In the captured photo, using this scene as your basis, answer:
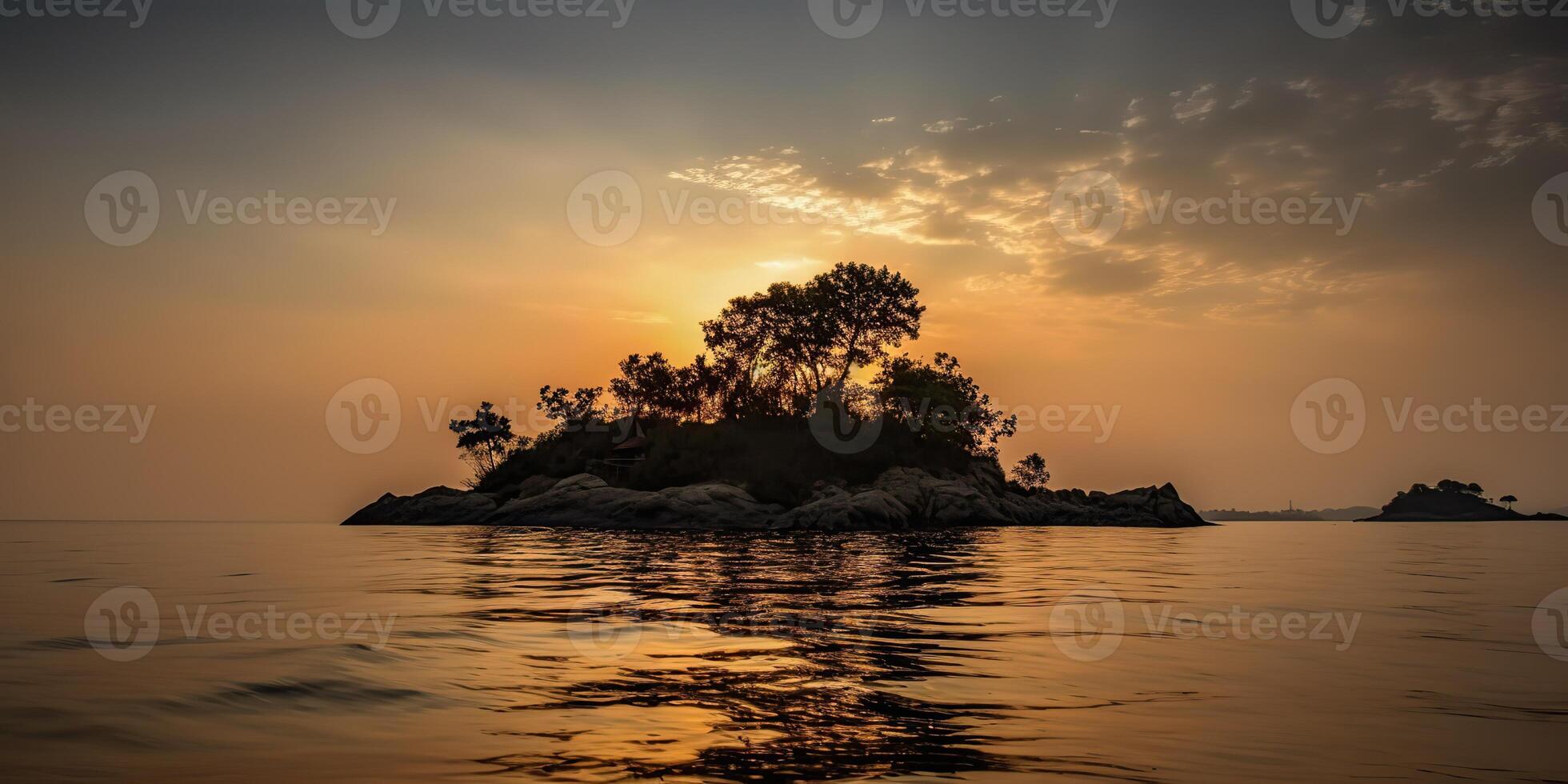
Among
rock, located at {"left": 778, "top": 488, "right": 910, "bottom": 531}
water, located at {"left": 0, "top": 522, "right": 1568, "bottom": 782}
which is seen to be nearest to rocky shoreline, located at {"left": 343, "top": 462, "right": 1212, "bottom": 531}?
rock, located at {"left": 778, "top": 488, "right": 910, "bottom": 531}

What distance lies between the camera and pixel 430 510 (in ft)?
268

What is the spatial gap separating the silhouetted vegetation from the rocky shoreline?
370 centimetres

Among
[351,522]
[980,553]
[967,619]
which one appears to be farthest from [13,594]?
[351,522]

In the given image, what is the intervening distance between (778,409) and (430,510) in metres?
33.4

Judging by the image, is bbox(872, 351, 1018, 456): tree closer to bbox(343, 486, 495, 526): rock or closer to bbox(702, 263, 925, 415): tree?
bbox(702, 263, 925, 415): tree

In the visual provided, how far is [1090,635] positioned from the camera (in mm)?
12516

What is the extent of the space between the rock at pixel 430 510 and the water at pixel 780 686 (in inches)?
2319

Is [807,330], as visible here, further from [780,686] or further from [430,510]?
[780,686]

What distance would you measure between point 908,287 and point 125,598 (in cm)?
7230

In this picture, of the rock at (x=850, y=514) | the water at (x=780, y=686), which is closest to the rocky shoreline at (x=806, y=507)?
the rock at (x=850, y=514)

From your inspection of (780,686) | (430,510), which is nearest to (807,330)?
(430,510)

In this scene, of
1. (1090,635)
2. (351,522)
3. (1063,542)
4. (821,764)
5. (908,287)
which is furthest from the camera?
(351,522)

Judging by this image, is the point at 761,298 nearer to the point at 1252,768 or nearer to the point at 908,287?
the point at 908,287

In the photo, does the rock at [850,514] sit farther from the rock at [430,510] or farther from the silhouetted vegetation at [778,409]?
the rock at [430,510]
